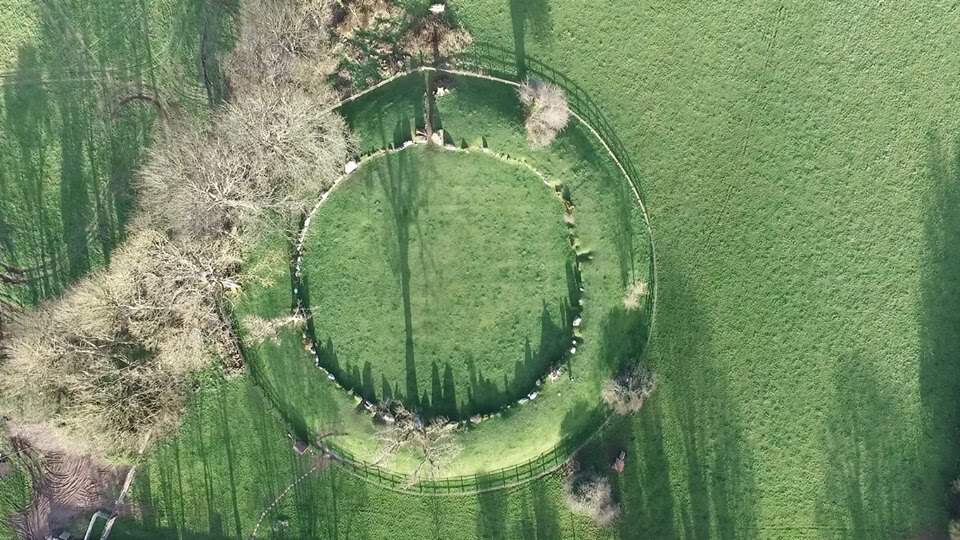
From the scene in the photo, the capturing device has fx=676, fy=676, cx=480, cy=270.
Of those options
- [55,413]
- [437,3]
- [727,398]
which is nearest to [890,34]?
[727,398]

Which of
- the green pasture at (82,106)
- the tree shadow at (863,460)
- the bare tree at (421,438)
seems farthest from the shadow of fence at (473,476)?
the green pasture at (82,106)

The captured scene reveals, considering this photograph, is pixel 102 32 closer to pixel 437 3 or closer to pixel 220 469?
pixel 437 3

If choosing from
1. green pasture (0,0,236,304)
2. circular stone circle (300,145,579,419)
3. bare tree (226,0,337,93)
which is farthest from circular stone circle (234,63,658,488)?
green pasture (0,0,236,304)

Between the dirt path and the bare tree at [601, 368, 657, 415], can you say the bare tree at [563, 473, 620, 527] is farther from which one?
the dirt path

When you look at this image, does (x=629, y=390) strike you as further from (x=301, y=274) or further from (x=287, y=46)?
(x=287, y=46)

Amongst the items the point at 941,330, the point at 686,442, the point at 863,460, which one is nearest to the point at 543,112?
the point at 686,442

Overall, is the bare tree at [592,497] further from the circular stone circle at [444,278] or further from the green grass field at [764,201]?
the circular stone circle at [444,278]
